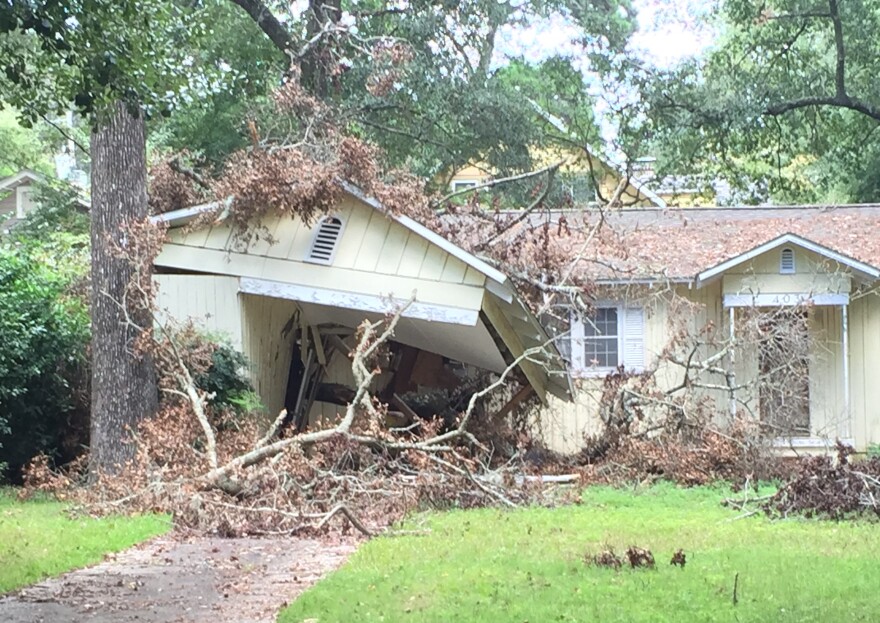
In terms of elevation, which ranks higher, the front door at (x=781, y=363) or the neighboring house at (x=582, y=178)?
the neighboring house at (x=582, y=178)

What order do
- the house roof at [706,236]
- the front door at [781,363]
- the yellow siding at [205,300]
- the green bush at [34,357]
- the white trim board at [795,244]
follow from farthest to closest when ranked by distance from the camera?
the house roof at [706,236] < the white trim board at [795,244] < the front door at [781,363] < the yellow siding at [205,300] < the green bush at [34,357]

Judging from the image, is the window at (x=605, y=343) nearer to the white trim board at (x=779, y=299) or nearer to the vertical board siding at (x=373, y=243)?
the white trim board at (x=779, y=299)

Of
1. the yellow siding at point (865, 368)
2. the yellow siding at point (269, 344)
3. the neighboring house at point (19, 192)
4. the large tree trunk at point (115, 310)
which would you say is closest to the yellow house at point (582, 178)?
the yellow siding at point (865, 368)

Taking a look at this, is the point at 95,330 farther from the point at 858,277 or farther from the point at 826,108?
the point at 826,108

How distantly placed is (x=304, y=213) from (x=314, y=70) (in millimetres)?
6046

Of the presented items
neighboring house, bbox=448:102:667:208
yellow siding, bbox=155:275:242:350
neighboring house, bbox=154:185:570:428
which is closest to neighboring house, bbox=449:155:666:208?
neighboring house, bbox=448:102:667:208

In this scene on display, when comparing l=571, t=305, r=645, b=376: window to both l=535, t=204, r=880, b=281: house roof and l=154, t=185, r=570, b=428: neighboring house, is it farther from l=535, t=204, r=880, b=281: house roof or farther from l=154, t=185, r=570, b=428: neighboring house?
l=154, t=185, r=570, b=428: neighboring house

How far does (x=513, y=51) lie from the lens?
3222 cm

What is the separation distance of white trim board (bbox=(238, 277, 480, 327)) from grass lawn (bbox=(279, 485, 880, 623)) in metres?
3.84

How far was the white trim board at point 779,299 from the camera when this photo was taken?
1834 centimetres

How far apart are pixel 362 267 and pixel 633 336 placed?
21.6 feet

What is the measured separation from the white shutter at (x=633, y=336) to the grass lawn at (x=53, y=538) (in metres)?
10.6

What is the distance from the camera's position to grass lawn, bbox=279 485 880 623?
6422mm

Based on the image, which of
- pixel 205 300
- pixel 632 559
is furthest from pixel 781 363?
pixel 632 559
